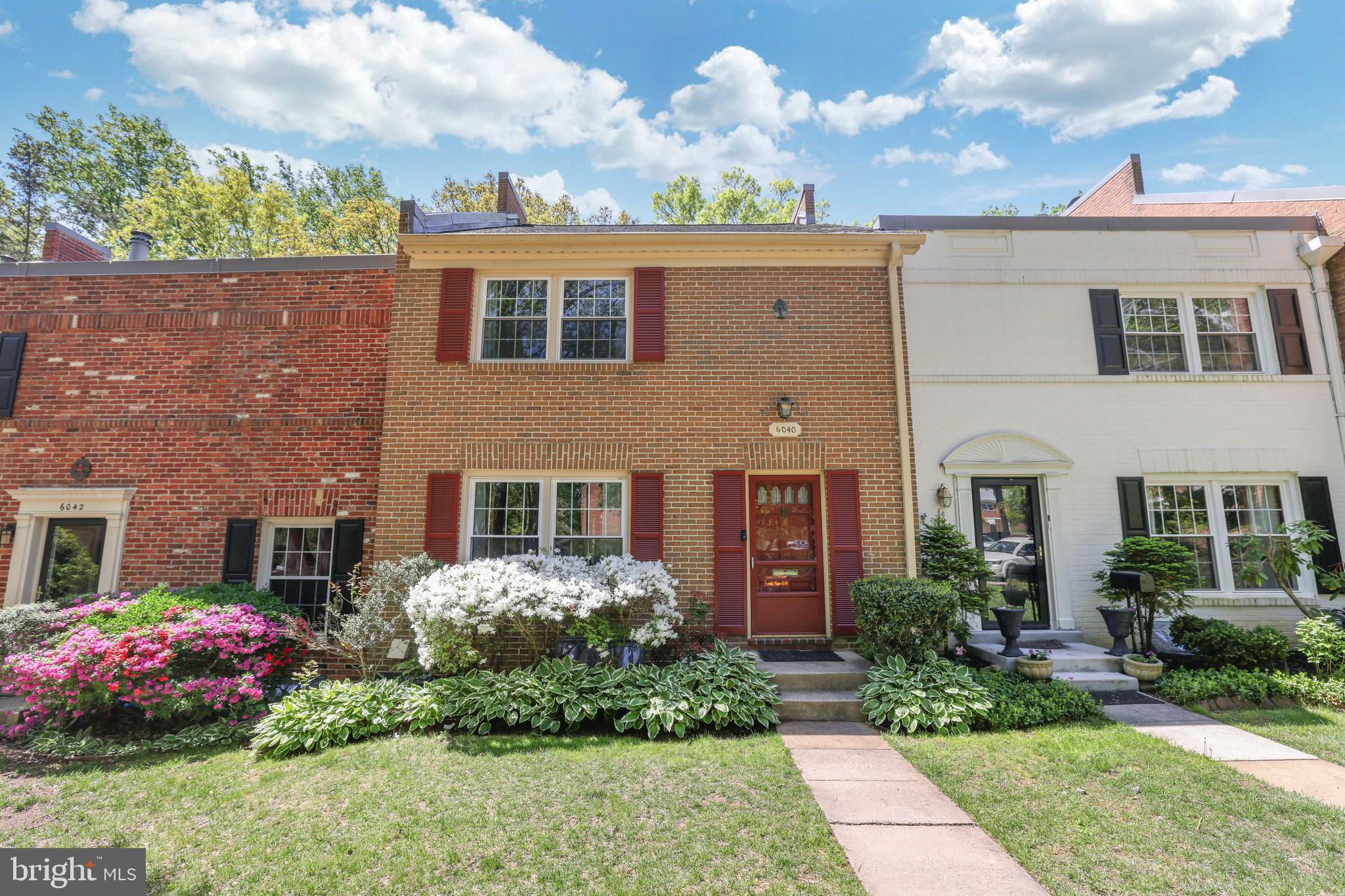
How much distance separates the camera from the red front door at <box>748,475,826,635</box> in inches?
286

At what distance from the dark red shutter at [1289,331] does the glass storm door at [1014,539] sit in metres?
4.11

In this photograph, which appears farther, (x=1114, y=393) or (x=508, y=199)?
(x=508, y=199)

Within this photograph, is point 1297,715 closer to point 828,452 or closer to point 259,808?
point 828,452

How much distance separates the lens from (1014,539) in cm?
759

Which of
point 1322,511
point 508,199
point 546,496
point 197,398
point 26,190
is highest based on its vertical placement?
point 26,190

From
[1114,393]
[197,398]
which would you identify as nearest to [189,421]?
[197,398]

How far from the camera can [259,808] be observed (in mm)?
4031

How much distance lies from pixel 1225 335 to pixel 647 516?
8.61 meters

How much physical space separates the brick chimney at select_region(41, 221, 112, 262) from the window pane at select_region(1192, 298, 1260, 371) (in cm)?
1655

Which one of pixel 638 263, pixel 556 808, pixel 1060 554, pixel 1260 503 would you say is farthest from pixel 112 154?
pixel 1260 503

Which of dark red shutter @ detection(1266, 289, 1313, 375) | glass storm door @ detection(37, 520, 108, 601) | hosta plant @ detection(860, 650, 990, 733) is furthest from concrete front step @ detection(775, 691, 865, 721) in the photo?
glass storm door @ detection(37, 520, 108, 601)

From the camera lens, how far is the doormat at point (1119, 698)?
598 cm

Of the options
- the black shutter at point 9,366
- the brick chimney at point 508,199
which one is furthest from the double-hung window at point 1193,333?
the black shutter at point 9,366

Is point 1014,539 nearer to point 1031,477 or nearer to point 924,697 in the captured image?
point 1031,477
